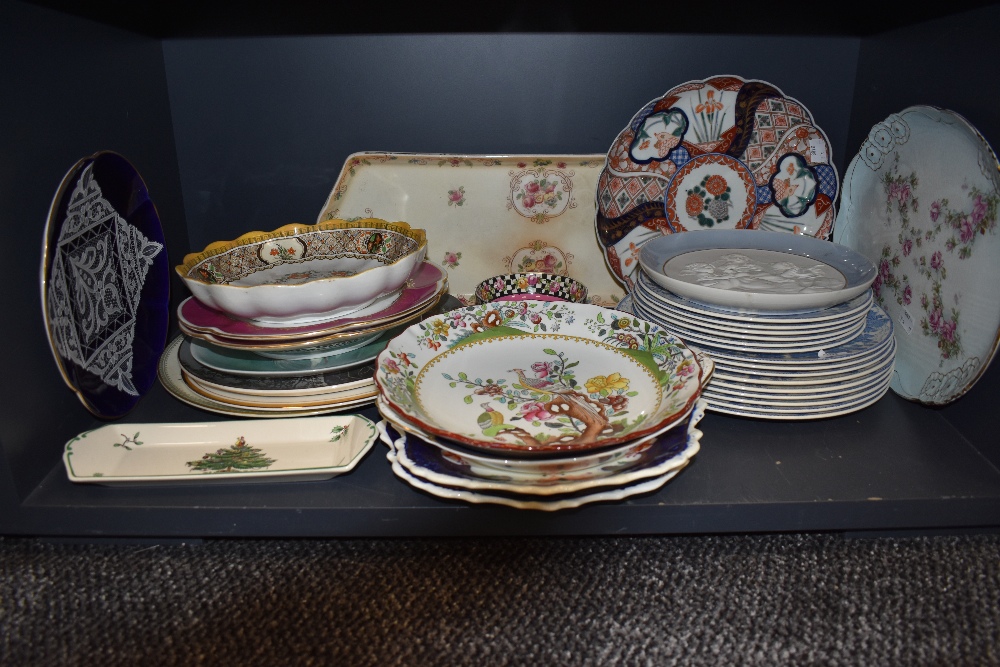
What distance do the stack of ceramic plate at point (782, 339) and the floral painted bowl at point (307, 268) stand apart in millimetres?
315

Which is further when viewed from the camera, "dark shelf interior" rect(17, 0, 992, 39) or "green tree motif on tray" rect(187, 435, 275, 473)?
"dark shelf interior" rect(17, 0, 992, 39)

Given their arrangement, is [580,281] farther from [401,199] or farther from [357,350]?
[357,350]

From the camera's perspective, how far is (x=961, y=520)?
0.80 metres

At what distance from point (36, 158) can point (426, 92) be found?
1.70 feet

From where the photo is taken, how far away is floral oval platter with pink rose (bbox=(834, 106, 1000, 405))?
0.83m

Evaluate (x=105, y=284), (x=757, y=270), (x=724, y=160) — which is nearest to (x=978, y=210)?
(x=757, y=270)

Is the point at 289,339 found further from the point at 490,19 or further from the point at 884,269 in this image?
the point at 884,269

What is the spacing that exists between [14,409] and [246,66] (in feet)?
1.90

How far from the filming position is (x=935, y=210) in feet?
2.98

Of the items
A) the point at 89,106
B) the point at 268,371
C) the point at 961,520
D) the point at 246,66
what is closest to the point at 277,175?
the point at 246,66

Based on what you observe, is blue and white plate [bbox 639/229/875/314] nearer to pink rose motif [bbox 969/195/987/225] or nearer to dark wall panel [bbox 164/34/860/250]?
pink rose motif [bbox 969/195/987/225]

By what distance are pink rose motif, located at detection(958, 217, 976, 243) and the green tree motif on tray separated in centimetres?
76

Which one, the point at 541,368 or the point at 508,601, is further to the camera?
the point at 541,368

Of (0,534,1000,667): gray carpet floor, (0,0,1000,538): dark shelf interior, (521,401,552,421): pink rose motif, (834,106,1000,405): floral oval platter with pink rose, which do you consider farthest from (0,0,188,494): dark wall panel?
(834,106,1000,405): floral oval platter with pink rose
